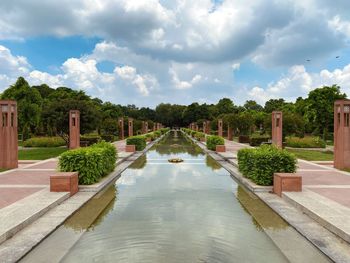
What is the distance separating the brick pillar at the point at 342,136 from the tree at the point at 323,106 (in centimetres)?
2337

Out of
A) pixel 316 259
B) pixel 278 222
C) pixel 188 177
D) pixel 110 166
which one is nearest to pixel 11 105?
pixel 110 166

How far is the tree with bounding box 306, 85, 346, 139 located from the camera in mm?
35188

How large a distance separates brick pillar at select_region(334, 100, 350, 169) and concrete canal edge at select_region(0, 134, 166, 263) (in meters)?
9.72

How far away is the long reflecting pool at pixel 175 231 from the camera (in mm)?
4676

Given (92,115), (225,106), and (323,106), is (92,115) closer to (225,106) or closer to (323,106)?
(323,106)

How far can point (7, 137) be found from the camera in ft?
44.0

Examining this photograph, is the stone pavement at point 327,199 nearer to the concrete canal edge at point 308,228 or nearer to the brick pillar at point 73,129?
the concrete canal edge at point 308,228

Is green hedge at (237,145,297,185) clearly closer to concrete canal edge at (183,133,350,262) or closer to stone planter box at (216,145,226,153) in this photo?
concrete canal edge at (183,133,350,262)

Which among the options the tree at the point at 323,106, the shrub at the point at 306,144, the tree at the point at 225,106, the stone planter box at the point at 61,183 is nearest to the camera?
the stone planter box at the point at 61,183

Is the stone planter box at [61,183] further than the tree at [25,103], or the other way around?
the tree at [25,103]

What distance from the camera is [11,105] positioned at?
1341cm

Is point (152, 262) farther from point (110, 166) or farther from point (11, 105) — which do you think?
point (11, 105)

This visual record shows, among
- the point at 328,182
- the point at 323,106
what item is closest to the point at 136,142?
the point at 328,182

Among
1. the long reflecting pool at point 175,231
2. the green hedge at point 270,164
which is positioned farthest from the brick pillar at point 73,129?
the green hedge at point 270,164
